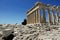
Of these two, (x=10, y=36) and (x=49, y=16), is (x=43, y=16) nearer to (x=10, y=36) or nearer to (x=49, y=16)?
(x=49, y=16)

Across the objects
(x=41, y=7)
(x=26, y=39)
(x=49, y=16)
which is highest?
(x=41, y=7)

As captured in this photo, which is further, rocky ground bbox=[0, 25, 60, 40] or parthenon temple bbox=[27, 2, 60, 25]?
parthenon temple bbox=[27, 2, 60, 25]

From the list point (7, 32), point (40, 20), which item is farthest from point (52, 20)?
point (7, 32)

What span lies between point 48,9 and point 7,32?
63.6 ft

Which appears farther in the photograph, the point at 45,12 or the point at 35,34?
the point at 45,12

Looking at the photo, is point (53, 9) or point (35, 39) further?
point (53, 9)

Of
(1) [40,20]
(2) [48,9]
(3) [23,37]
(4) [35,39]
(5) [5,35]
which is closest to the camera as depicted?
(4) [35,39]

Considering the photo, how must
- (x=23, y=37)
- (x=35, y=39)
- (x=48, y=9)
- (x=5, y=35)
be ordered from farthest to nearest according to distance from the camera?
1. (x=48, y=9)
2. (x=5, y=35)
3. (x=23, y=37)
4. (x=35, y=39)

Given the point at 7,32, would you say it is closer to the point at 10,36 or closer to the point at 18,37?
the point at 10,36

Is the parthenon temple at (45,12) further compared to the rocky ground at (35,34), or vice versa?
the parthenon temple at (45,12)

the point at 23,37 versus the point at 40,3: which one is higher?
the point at 40,3

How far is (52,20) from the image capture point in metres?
28.2

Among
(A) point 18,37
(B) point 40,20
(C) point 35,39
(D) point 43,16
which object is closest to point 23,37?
(A) point 18,37

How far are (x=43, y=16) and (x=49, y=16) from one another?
1252 millimetres
